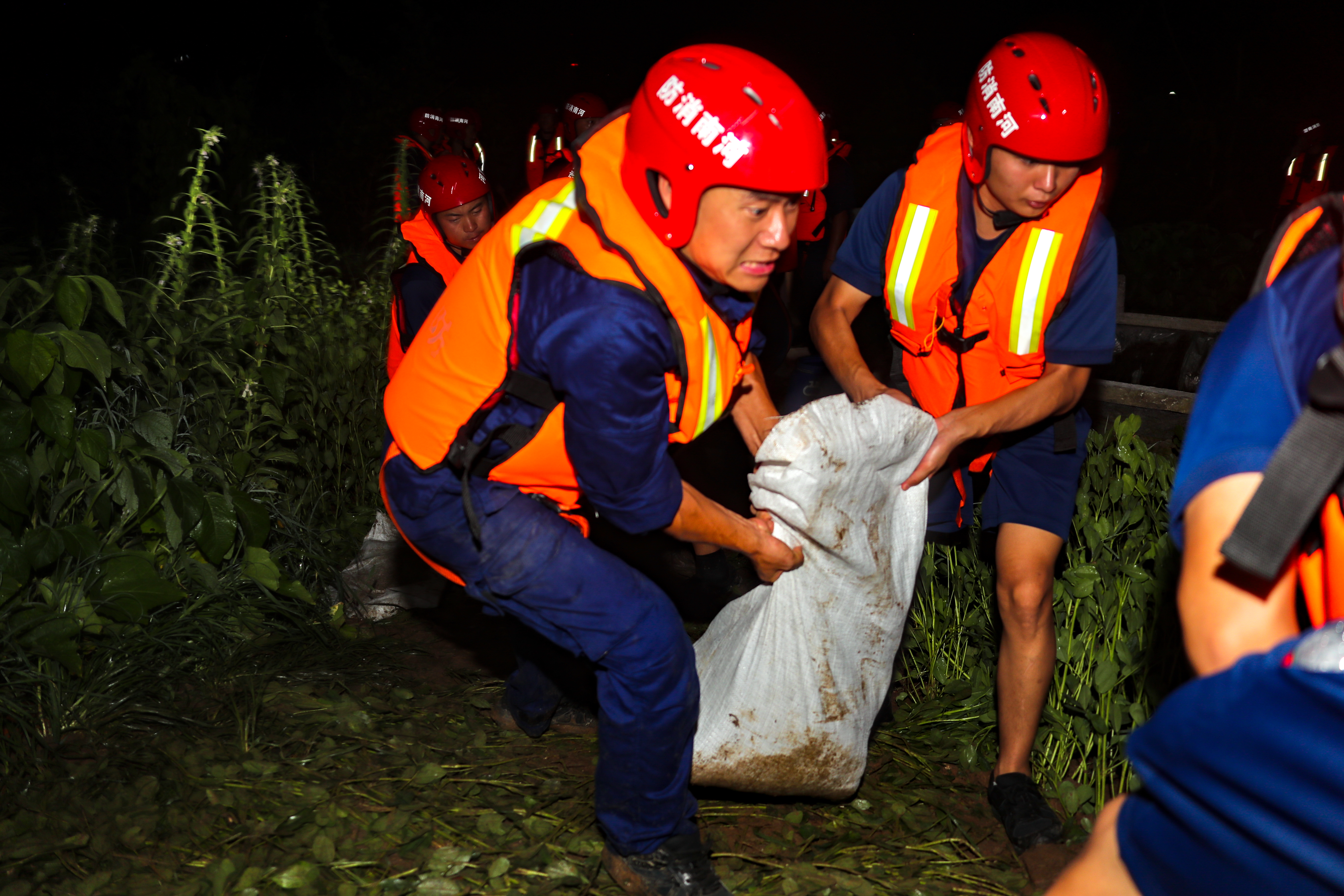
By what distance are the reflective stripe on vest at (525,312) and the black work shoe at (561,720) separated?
133cm

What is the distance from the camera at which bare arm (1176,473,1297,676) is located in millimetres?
1140

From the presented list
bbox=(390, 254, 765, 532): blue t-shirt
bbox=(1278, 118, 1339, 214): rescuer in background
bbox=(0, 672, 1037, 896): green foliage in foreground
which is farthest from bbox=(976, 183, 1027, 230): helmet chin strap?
bbox=(1278, 118, 1339, 214): rescuer in background

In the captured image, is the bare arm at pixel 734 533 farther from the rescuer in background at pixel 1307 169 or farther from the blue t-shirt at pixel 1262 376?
the rescuer in background at pixel 1307 169

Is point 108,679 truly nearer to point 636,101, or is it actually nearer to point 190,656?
point 190,656

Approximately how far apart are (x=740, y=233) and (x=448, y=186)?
2.31m

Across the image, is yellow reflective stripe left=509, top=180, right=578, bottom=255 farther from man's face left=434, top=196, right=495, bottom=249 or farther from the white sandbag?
man's face left=434, top=196, right=495, bottom=249

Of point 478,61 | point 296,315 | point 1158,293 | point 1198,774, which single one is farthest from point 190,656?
point 478,61

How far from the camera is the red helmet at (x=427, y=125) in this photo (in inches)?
275

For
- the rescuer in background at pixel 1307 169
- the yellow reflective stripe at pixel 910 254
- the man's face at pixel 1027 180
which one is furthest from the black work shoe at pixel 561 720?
the rescuer in background at pixel 1307 169

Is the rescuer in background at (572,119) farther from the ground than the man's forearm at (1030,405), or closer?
farther from the ground

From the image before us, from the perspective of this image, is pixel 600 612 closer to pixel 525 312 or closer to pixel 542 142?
pixel 525 312

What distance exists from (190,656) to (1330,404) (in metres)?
3.40

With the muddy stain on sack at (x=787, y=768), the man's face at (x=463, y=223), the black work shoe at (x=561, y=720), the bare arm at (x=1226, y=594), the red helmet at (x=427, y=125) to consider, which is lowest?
the black work shoe at (x=561, y=720)

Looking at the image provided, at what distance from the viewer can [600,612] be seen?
7.55 feet
